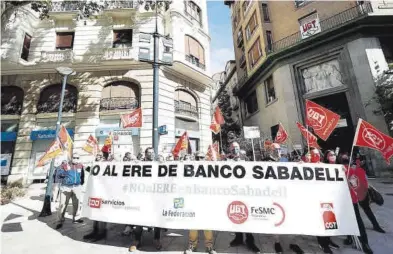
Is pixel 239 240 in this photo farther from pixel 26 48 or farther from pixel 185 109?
pixel 26 48

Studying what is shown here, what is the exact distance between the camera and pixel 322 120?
230 inches

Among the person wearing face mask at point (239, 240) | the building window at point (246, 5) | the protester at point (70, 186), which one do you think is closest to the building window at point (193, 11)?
the building window at point (246, 5)

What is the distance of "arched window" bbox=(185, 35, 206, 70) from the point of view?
16.6m

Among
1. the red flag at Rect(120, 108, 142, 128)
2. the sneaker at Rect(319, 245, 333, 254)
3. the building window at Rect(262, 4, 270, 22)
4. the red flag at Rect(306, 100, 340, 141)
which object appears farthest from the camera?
the building window at Rect(262, 4, 270, 22)

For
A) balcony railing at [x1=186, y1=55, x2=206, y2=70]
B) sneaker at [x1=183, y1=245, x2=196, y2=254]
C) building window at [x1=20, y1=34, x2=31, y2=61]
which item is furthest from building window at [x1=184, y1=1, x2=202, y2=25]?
sneaker at [x1=183, y1=245, x2=196, y2=254]

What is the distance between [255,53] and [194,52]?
7701mm

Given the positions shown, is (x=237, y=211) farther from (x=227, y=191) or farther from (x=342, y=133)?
(x=342, y=133)

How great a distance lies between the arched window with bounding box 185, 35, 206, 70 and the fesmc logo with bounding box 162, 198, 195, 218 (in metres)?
13.7

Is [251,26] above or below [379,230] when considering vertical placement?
above

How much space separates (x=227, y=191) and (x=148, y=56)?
6.04m

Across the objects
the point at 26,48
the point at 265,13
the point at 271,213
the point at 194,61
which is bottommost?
the point at 271,213

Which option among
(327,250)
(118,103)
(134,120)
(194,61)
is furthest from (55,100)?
(327,250)

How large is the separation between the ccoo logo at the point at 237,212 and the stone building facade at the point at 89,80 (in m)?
9.81

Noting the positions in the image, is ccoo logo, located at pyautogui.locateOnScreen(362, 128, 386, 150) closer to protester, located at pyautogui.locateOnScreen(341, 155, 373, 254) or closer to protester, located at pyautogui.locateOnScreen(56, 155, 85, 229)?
protester, located at pyautogui.locateOnScreen(341, 155, 373, 254)
